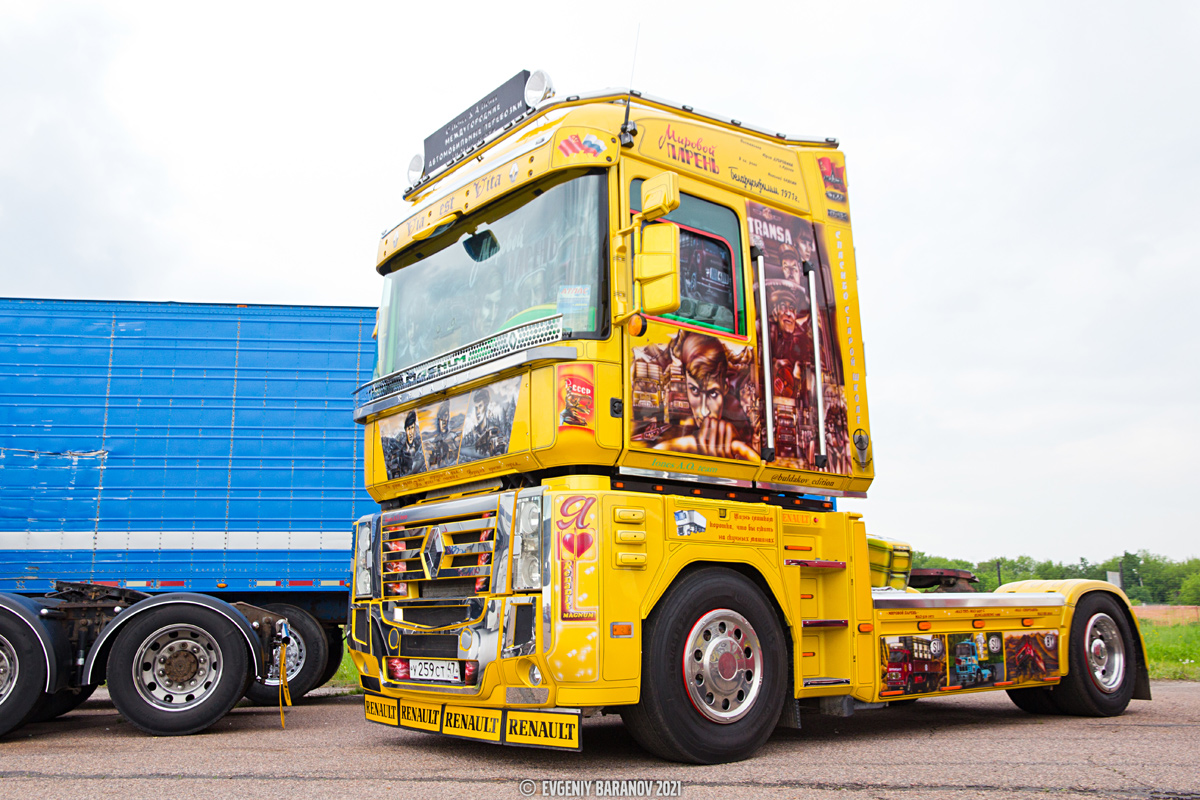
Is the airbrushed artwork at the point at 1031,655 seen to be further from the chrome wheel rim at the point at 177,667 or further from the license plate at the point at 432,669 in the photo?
the chrome wheel rim at the point at 177,667

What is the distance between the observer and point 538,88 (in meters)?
6.45

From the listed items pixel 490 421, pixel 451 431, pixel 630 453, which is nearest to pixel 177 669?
pixel 451 431

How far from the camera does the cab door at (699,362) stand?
550 cm

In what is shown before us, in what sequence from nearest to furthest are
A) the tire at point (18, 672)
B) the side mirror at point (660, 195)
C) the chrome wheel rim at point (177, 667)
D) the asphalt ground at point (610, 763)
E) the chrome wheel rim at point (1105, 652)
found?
the asphalt ground at point (610, 763) → the side mirror at point (660, 195) → the tire at point (18, 672) → the chrome wheel rim at point (177, 667) → the chrome wheel rim at point (1105, 652)

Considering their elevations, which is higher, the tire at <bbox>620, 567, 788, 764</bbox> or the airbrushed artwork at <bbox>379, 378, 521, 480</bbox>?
the airbrushed artwork at <bbox>379, 378, 521, 480</bbox>

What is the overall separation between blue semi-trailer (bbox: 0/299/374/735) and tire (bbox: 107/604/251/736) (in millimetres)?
1936

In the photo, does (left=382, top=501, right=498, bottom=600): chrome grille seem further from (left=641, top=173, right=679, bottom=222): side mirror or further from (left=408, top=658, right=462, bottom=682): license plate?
(left=641, top=173, right=679, bottom=222): side mirror

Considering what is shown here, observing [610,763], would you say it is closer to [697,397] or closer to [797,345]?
[697,397]

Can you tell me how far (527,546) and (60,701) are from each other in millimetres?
4930

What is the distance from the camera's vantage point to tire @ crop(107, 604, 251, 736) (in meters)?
6.87

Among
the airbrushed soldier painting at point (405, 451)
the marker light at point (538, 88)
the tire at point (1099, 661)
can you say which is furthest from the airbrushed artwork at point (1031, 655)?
the marker light at point (538, 88)

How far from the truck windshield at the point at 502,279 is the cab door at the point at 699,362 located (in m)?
0.30

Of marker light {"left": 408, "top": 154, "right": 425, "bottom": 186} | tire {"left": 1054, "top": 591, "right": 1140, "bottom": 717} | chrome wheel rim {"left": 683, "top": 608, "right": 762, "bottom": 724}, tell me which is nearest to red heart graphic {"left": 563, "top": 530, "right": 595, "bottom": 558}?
chrome wheel rim {"left": 683, "top": 608, "right": 762, "bottom": 724}

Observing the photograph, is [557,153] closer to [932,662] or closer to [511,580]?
[511,580]
